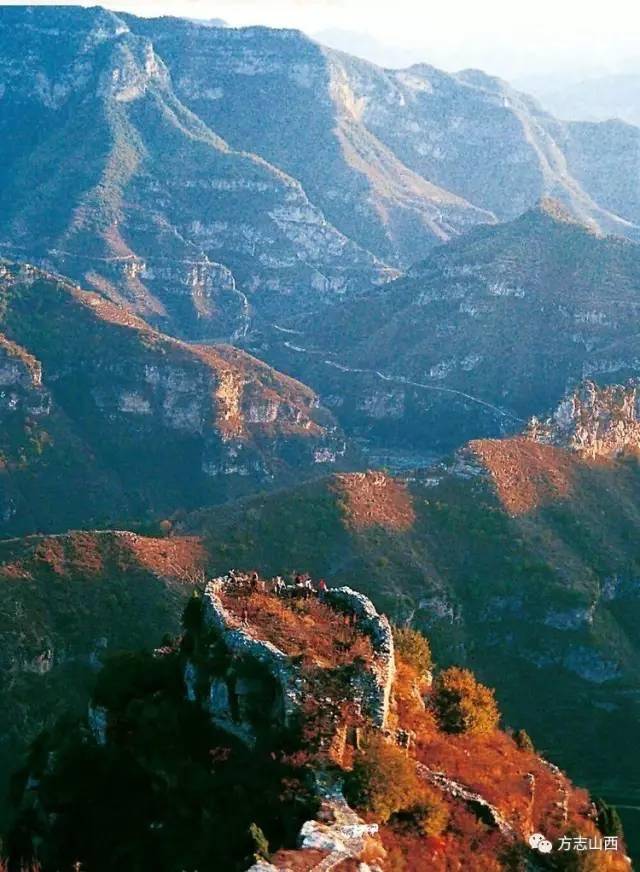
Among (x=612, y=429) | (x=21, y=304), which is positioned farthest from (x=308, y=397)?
(x=612, y=429)

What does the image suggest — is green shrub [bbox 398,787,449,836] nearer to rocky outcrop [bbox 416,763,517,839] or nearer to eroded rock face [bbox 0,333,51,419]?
rocky outcrop [bbox 416,763,517,839]

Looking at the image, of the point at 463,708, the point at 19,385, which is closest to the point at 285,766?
the point at 463,708

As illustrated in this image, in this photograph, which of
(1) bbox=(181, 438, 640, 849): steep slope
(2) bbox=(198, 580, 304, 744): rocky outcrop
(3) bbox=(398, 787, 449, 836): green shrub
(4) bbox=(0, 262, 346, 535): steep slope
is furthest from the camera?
(4) bbox=(0, 262, 346, 535): steep slope

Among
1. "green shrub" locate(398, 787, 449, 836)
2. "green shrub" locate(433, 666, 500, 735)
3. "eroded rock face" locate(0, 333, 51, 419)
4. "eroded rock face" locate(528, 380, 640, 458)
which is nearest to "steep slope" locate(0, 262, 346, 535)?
"eroded rock face" locate(0, 333, 51, 419)

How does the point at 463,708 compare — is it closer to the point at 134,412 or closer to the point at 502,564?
the point at 502,564

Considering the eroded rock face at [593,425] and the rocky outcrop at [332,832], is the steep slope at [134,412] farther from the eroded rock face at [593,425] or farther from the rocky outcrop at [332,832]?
the rocky outcrop at [332,832]

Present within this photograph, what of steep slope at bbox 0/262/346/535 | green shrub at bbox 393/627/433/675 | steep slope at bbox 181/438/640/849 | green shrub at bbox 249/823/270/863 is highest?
green shrub at bbox 249/823/270/863
